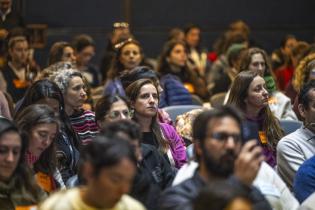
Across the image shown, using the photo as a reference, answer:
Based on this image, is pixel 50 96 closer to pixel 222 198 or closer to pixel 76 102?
pixel 76 102

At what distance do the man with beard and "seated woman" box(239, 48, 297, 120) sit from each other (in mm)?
3031

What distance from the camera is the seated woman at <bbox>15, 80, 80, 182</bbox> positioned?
4.65 m

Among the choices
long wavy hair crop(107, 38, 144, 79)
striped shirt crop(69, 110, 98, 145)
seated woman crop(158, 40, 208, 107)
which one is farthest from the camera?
long wavy hair crop(107, 38, 144, 79)

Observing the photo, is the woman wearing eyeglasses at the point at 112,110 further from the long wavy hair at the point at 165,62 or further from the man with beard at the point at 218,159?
the long wavy hair at the point at 165,62

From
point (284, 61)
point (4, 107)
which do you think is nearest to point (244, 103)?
point (4, 107)

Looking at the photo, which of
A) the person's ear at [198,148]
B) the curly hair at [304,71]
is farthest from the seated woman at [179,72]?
the person's ear at [198,148]

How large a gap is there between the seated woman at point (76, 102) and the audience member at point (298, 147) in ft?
3.79

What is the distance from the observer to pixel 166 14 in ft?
35.0

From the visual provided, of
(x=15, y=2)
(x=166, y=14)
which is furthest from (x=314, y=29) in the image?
(x=15, y=2)

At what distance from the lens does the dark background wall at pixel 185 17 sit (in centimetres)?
1030

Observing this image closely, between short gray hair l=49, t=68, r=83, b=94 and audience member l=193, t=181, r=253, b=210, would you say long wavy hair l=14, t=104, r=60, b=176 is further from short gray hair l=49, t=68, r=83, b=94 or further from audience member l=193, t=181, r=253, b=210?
audience member l=193, t=181, r=253, b=210

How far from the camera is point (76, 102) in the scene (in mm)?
5371

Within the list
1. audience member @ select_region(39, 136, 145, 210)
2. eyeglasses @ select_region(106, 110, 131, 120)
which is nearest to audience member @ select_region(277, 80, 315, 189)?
eyeglasses @ select_region(106, 110, 131, 120)

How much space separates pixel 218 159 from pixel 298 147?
4.93 ft
